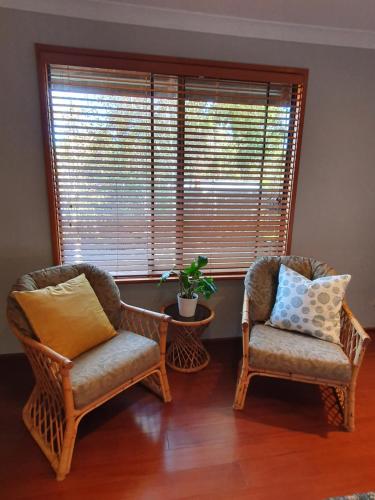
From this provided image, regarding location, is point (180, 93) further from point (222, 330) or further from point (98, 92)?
point (222, 330)

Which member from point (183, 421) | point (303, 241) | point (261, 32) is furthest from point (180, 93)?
point (183, 421)

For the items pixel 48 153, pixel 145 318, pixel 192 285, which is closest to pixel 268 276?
pixel 192 285

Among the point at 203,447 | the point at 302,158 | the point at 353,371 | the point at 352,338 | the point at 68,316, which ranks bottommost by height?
the point at 203,447

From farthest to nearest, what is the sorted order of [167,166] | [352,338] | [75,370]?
[167,166], [352,338], [75,370]

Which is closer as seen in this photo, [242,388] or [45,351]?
[45,351]

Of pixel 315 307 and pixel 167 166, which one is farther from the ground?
pixel 167 166

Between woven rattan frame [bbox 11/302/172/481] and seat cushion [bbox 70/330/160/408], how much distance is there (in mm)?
40

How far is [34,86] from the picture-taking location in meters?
2.12

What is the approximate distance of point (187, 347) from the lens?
2.46 metres

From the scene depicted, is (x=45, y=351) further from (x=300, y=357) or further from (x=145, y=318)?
(x=300, y=357)

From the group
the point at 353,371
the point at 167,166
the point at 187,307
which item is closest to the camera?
the point at 353,371

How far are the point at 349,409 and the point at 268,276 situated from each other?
957 millimetres

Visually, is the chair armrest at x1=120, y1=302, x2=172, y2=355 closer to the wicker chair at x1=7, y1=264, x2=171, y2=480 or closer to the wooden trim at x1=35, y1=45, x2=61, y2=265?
the wicker chair at x1=7, y1=264, x2=171, y2=480

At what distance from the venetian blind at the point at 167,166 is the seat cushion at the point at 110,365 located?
739mm
